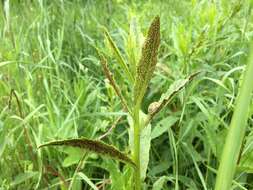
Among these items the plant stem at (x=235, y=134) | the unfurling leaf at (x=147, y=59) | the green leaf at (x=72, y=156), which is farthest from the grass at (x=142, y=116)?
the plant stem at (x=235, y=134)

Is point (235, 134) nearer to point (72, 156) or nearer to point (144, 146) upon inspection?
point (144, 146)

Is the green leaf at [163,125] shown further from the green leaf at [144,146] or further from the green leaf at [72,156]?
the green leaf at [144,146]

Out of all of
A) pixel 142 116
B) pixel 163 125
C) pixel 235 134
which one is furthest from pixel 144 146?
pixel 163 125

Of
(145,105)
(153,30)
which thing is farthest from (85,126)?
(153,30)

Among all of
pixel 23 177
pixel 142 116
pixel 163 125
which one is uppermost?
pixel 142 116

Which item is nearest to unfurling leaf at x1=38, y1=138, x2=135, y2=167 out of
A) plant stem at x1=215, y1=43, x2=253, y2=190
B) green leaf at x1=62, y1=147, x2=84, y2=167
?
plant stem at x1=215, y1=43, x2=253, y2=190

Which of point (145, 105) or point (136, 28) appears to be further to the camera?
point (145, 105)

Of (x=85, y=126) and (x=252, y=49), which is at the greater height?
(x=252, y=49)

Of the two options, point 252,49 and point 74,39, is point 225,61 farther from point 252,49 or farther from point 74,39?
point 252,49
